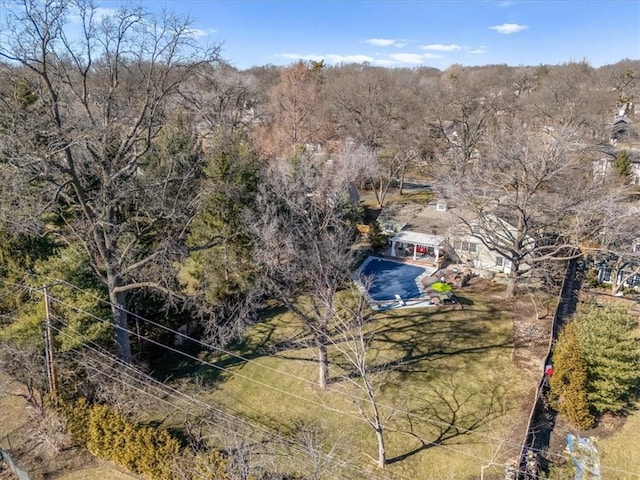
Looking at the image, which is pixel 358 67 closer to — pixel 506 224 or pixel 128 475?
pixel 506 224

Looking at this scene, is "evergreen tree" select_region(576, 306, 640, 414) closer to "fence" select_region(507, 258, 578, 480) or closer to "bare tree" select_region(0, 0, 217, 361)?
"fence" select_region(507, 258, 578, 480)

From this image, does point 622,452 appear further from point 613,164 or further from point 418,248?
point 613,164

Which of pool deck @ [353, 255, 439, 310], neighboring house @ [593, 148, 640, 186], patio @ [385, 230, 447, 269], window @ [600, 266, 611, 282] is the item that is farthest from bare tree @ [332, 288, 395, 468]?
neighboring house @ [593, 148, 640, 186]

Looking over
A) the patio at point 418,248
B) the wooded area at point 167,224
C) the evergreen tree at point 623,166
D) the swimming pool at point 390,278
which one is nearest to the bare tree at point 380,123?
the wooded area at point 167,224

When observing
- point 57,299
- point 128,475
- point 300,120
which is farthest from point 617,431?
point 300,120

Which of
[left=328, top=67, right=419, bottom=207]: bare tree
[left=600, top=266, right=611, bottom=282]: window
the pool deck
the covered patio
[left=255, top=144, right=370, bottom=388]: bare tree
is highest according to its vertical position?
[left=328, top=67, right=419, bottom=207]: bare tree

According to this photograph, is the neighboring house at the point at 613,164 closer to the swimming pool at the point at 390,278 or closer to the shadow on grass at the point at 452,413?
the swimming pool at the point at 390,278

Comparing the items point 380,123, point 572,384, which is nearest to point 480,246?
point 572,384
